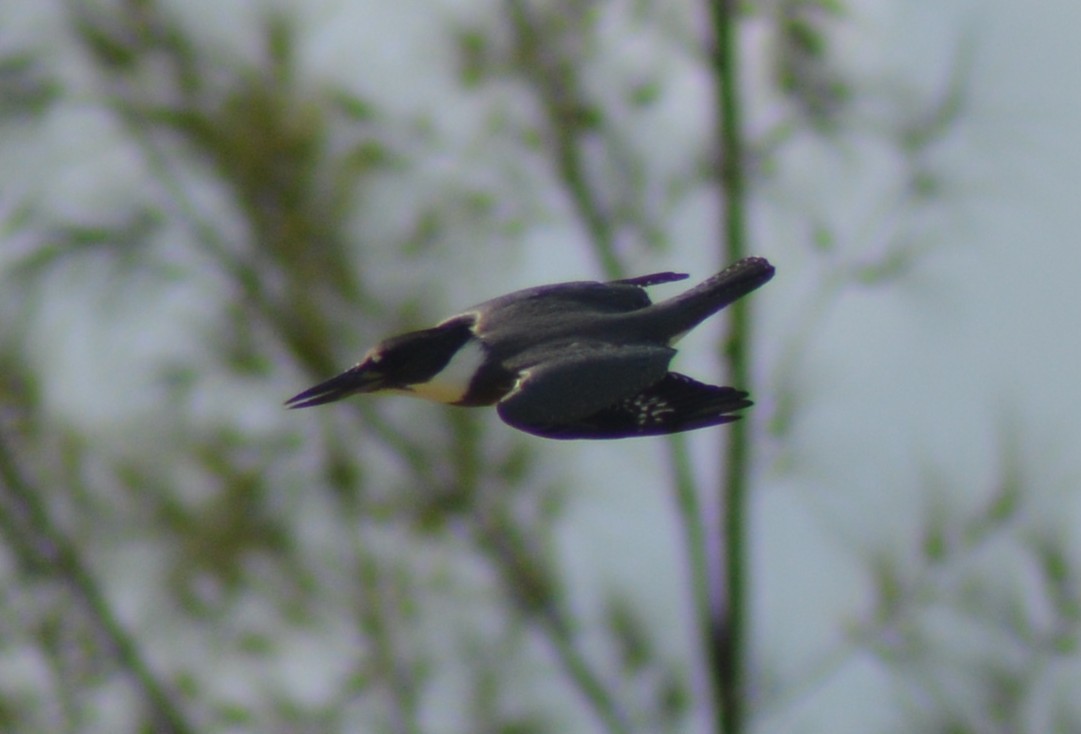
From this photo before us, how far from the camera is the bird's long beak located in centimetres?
127

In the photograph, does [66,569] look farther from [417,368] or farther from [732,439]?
[417,368]

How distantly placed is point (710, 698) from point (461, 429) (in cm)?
89

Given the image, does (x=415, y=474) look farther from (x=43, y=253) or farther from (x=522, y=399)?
(x=522, y=399)

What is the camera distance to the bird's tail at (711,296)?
4.17ft

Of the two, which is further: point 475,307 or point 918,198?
point 918,198

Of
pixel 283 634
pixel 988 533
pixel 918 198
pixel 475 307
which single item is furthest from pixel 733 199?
pixel 475 307

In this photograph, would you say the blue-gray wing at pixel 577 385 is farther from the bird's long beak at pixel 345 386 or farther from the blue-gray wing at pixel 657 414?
the bird's long beak at pixel 345 386

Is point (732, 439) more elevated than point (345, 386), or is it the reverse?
point (345, 386)

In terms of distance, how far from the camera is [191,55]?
412 centimetres

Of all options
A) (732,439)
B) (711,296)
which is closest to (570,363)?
(711,296)

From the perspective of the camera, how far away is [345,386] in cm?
128

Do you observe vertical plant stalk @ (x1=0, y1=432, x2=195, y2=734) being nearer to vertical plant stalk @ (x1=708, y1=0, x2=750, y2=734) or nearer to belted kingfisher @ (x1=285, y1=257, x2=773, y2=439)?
vertical plant stalk @ (x1=708, y1=0, x2=750, y2=734)

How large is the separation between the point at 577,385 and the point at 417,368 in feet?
0.56

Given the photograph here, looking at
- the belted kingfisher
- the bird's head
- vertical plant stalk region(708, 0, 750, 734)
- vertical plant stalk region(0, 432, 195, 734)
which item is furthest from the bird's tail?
vertical plant stalk region(0, 432, 195, 734)
